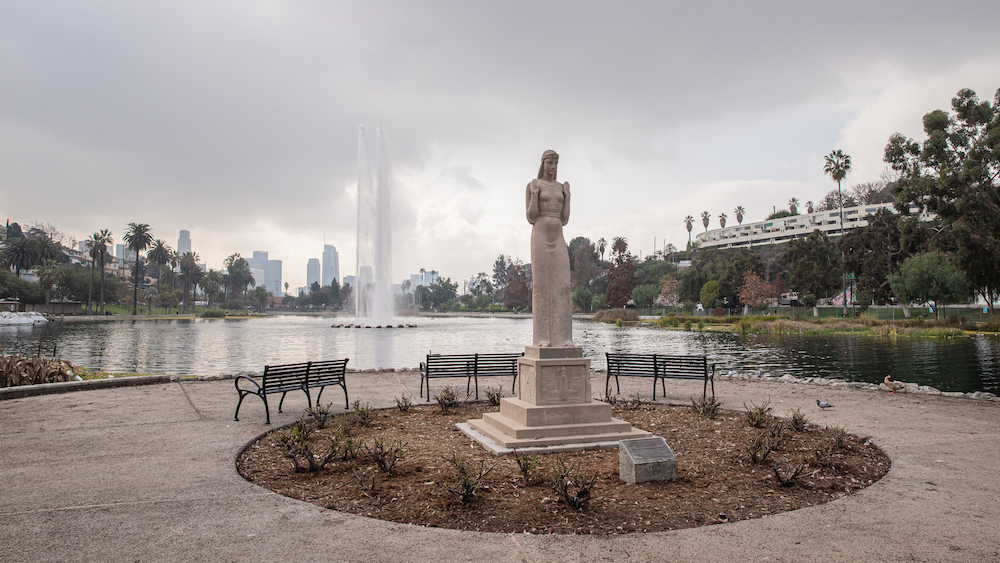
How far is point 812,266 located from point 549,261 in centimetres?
7161

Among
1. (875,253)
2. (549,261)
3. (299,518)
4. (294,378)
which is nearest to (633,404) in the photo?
(549,261)

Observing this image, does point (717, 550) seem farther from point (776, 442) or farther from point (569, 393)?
point (569, 393)

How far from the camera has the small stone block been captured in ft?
18.7

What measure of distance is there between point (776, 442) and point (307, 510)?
5534 millimetres

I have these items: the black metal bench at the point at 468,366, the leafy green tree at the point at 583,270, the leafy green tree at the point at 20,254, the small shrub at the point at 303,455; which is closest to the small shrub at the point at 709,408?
the black metal bench at the point at 468,366

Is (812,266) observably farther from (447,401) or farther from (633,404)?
(447,401)

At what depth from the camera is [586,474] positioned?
6105 mm

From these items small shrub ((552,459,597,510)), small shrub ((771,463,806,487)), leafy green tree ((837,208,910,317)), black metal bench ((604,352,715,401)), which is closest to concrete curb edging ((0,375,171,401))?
black metal bench ((604,352,715,401))

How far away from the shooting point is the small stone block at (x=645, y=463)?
570 centimetres

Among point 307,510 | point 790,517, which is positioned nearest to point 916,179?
point 790,517

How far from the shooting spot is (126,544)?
13.8ft

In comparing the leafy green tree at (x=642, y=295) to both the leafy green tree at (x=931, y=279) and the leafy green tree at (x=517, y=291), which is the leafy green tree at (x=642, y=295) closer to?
the leafy green tree at (x=517, y=291)

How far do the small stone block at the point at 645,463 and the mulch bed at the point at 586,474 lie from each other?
97 millimetres

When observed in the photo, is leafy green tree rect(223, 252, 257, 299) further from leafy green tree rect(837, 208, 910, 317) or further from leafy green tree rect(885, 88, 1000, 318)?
leafy green tree rect(885, 88, 1000, 318)
